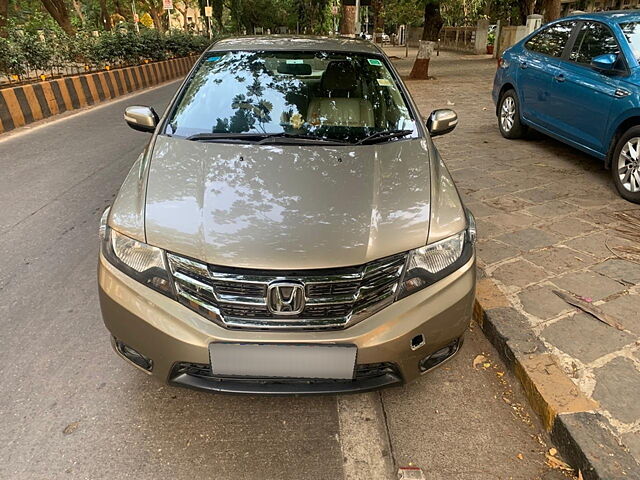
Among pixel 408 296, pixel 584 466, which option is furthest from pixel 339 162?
pixel 584 466

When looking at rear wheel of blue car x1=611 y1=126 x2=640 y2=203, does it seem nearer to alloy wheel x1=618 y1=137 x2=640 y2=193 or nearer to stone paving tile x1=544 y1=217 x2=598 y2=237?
alloy wheel x1=618 y1=137 x2=640 y2=193

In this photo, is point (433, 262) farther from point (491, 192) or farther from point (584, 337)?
point (491, 192)

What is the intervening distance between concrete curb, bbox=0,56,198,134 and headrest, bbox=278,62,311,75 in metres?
7.21

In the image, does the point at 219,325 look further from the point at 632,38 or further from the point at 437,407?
the point at 632,38

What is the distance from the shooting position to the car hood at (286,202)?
6.80ft

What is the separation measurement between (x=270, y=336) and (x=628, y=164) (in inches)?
173

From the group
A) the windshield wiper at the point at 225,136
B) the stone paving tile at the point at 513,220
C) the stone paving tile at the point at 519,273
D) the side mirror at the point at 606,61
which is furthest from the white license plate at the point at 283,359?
the side mirror at the point at 606,61

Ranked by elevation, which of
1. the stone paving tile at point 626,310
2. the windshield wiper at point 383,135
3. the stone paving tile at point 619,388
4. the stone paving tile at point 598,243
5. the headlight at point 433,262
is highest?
the windshield wiper at point 383,135

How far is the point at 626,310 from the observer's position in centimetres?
312

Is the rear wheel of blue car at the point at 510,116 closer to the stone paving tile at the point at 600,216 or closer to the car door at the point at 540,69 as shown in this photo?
the car door at the point at 540,69

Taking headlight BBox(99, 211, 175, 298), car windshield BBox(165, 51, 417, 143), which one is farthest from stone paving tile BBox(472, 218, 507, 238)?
headlight BBox(99, 211, 175, 298)

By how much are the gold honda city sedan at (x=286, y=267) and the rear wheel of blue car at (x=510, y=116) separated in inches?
195

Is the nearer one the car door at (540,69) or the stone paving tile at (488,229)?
the stone paving tile at (488,229)

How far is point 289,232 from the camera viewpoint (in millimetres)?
2133
